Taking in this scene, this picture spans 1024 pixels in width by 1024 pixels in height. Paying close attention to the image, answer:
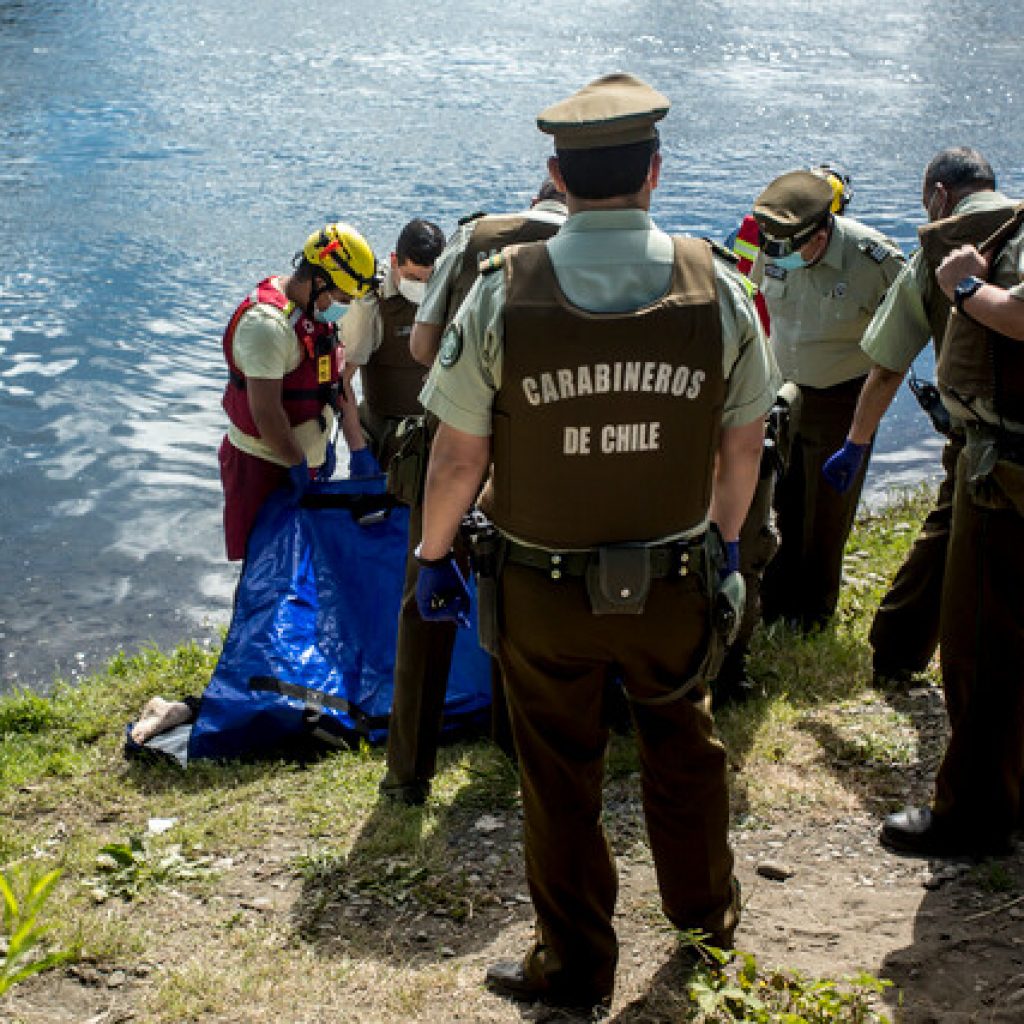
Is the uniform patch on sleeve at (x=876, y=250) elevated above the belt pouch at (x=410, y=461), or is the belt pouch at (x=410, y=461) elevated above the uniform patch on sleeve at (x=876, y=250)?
the uniform patch on sleeve at (x=876, y=250)

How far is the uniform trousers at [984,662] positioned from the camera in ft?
12.2

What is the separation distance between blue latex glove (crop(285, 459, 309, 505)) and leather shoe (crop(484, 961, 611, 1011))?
255cm

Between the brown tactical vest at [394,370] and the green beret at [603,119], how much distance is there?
305 centimetres

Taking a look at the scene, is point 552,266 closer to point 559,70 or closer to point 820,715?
point 820,715

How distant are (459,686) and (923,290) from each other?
2.08 meters

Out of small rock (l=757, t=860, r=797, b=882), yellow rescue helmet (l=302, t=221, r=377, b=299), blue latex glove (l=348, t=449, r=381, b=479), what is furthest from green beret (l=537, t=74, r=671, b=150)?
blue latex glove (l=348, t=449, r=381, b=479)

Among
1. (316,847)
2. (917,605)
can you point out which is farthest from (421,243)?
(316,847)

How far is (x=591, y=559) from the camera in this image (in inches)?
121

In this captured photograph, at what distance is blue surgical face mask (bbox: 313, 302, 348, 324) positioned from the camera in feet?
18.0

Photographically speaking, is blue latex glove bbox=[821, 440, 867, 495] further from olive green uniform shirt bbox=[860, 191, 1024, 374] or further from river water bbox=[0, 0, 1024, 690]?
river water bbox=[0, 0, 1024, 690]

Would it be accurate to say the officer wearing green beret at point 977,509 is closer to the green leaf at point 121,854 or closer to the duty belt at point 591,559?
the duty belt at point 591,559

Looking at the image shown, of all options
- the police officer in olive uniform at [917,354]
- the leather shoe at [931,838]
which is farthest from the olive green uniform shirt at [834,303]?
the leather shoe at [931,838]

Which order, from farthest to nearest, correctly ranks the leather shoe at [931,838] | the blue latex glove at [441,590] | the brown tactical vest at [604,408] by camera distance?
the leather shoe at [931,838] → the blue latex glove at [441,590] → the brown tactical vest at [604,408]

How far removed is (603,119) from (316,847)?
91.7 inches
